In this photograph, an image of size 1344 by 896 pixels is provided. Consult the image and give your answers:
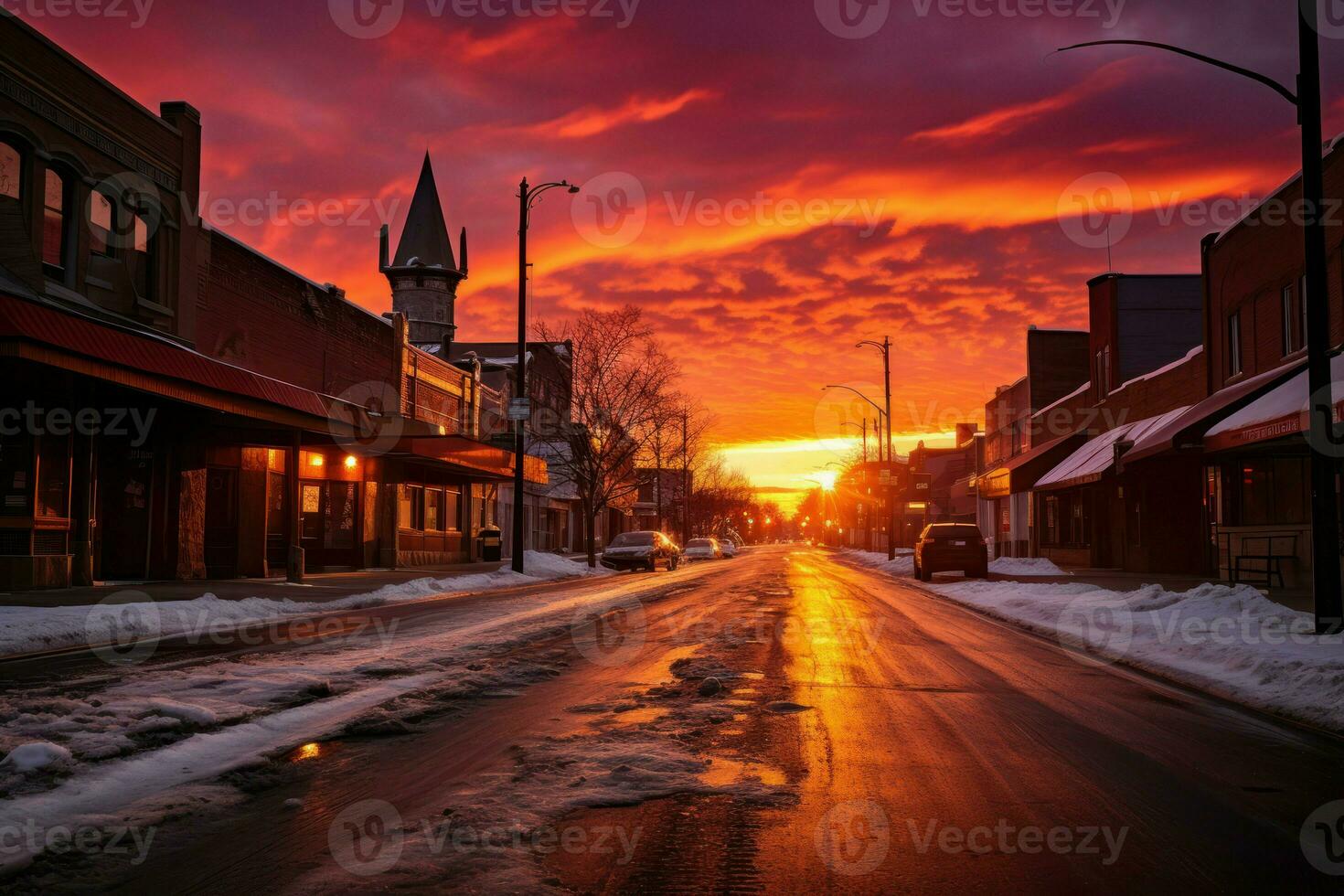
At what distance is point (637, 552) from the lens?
4150 cm

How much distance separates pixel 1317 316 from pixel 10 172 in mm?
20448

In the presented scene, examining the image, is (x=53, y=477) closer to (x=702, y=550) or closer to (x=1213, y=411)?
(x=1213, y=411)

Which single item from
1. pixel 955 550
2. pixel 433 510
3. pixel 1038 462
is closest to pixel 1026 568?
pixel 1038 462

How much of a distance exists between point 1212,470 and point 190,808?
2794cm

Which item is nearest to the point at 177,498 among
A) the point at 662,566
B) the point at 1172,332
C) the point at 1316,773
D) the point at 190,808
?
the point at 190,808

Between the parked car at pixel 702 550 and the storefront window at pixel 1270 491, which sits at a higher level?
the storefront window at pixel 1270 491

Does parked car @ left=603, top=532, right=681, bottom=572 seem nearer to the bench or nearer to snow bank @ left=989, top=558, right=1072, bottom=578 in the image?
snow bank @ left=989, top=558, right=1072, bottom=578

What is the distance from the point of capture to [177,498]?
22.4 metres

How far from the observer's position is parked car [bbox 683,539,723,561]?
217ft

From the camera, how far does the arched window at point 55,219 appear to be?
61.5 ft

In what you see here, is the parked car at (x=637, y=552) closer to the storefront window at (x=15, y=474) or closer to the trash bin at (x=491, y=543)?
the trash bin at (x=491, y=543)

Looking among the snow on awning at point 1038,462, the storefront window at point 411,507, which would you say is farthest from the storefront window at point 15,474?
the snow on awning at point 1038,462

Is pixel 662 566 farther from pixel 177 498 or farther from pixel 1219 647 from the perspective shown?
pixel 1219 647

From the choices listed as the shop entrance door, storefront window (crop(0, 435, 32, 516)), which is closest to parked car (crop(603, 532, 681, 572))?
the shop entrance door
